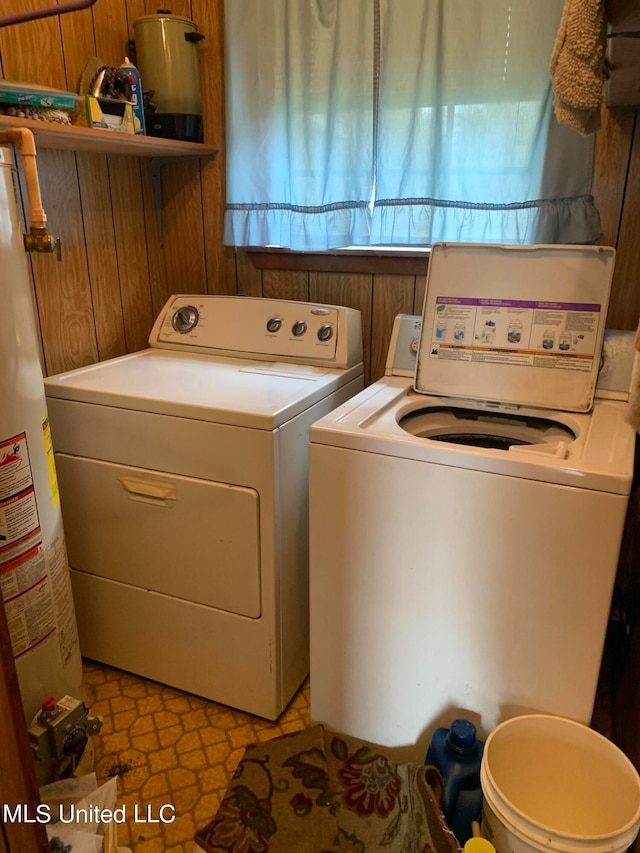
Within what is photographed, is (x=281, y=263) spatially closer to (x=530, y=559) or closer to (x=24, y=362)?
(x=24, y=362)

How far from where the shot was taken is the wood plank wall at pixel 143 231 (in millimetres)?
1612

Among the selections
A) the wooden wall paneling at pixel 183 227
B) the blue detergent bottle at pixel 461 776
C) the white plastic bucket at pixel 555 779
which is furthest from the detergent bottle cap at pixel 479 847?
the wooden wall paneling at pixel 183 227

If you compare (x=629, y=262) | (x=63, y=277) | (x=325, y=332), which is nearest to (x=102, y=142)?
(x=63, y=277)

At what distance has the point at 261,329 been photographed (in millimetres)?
1897

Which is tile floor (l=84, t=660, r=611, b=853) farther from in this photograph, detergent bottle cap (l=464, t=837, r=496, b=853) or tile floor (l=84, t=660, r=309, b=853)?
detergent bottle cap (l=464, t=837, r=496, b=853)

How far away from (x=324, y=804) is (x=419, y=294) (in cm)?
139

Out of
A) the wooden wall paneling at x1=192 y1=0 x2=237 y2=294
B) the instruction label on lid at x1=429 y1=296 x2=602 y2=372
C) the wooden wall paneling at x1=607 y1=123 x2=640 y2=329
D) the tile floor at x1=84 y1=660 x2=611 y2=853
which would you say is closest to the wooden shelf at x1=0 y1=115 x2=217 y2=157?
the wooden wall paneling at x1=192 y1=0 x2=237 y2=294

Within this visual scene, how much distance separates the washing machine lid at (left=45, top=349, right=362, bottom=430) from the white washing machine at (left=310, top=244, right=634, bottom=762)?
0.15 metres

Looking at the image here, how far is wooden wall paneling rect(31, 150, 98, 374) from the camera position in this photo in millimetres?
1740

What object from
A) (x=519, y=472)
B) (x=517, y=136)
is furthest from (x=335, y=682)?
(x=517, y=136)

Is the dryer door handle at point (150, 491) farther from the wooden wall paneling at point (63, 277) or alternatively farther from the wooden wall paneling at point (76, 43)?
the wooden wall paneling at point (76, 43)

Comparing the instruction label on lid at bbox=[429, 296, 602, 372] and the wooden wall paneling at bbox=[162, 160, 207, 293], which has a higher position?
the wooden wall paneling at bbox=[162, 160, 207, 293]

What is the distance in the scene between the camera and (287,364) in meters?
1.85

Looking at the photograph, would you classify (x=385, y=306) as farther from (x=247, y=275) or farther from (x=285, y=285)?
(x=247, y=275)
